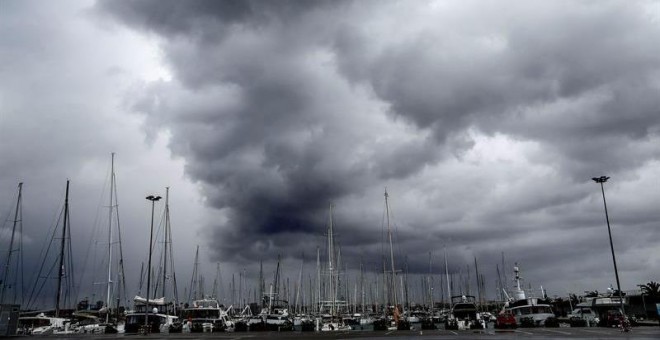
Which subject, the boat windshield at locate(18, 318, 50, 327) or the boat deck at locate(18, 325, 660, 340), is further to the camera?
the boat windshield at locate(18, 318, 50, 327)

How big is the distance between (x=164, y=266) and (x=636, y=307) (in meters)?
84.4

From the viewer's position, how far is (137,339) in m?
39.5

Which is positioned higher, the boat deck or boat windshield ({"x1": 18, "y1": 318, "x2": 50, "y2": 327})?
boat windshield ({"x1": 18, "y1": 318, "x2": 50, "y2": 327})

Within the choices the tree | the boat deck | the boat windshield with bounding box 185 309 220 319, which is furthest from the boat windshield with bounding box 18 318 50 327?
the tree

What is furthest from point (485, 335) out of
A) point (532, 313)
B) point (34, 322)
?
point (34, 322)

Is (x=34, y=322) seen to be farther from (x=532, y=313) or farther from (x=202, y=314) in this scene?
(x=532, y=313)

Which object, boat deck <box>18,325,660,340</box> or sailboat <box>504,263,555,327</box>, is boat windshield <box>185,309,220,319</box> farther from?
sailboat <box>504,263,555,327</box>

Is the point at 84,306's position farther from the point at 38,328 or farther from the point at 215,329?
the point at 215,329

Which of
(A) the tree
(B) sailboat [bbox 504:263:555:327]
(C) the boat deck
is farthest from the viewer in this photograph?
(A) the tree

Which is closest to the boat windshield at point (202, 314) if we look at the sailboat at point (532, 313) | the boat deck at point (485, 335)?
the boat deck at point (485, 335)

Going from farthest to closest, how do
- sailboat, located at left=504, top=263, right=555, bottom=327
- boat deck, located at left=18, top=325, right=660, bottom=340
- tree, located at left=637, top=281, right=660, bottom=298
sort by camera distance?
tree, located at left=637, top=281, right=660, bottom=298
sailboat, located at left=504, top=263, right=555, bottom=327
boat deck, located at left=18, top=325, right=660, bottom=340

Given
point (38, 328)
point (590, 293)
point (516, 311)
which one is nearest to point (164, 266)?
point (38, 328)

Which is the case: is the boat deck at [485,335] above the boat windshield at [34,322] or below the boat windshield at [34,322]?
below

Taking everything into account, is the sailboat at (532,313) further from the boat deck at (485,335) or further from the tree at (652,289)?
the tree at (652,289)
